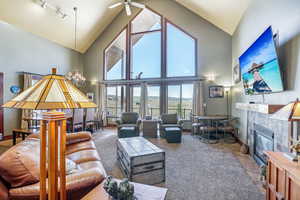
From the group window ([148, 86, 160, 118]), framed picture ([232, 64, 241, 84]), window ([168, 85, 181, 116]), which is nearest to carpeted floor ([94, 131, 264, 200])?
framed picture ([232, 64, 241, 84])

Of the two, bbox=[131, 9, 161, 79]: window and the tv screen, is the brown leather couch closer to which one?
the tv screen

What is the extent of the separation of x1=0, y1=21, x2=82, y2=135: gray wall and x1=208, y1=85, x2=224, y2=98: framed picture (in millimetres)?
6285

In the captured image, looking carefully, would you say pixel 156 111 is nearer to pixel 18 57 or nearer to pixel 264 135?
pixel 264 135

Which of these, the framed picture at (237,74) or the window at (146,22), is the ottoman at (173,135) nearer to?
the framed picture at (237,74)

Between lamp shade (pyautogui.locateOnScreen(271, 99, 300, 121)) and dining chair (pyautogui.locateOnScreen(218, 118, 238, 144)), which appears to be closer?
lamp shade (pyautogui.locateOnScreen(271, 99, 300, 121))

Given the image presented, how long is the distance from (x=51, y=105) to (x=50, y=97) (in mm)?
53

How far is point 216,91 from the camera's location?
5.98m

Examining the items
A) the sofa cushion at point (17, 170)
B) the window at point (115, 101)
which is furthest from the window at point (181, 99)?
A: the sofa cushion at point (17, 170)

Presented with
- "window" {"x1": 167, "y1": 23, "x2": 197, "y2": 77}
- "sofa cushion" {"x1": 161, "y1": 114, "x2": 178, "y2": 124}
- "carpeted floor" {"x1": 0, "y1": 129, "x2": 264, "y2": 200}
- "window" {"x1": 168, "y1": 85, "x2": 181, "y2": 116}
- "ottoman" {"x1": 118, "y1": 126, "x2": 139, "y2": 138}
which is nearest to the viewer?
"carpeted floor" {"x1": 0, "y1": 129, "x2": 264, "y2": 200}

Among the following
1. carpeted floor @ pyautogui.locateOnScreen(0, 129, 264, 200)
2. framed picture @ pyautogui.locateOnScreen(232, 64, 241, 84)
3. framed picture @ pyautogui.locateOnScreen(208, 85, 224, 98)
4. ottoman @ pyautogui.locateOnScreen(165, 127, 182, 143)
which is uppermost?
framed picture @ pyautogui.locateOnScreen(232, 64, 241, 84)

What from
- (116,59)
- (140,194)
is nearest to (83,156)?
(140,194)

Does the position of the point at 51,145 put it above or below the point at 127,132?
above

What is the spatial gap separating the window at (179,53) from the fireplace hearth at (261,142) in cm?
354

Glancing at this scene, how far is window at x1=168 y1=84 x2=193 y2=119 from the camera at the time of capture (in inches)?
253
